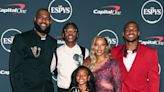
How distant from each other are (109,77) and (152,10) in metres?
1.76

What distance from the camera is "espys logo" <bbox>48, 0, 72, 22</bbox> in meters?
4.73

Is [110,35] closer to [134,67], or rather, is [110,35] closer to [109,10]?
[109,10]

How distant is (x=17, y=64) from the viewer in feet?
11.6

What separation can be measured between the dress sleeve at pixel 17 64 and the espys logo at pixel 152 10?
195cm

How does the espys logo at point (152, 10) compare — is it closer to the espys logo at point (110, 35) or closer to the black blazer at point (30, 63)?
the espys logo at point (110, 35)

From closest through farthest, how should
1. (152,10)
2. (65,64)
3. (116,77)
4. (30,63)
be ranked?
(116,77) → (30,63) → (65,64) → (152,10)

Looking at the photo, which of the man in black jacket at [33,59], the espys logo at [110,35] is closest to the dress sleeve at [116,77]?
the man in black jacket at [33,59]

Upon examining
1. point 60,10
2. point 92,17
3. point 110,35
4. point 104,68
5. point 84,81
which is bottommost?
point 84,81

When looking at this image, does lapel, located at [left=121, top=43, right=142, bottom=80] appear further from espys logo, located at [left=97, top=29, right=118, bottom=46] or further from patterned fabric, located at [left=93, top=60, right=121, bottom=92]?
espys logo, located at [left=97, top=29, right=118, bottom=46]

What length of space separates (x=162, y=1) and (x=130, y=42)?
4.59 feet

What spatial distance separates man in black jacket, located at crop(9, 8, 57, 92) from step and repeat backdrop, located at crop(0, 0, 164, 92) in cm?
101

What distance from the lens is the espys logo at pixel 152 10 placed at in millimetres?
4695

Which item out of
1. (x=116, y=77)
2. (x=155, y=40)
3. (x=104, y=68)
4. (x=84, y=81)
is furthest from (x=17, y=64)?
(x=155, y=40)

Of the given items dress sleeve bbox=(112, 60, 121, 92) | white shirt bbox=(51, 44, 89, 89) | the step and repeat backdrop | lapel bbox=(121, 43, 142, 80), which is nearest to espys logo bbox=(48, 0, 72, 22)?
the step and repeat backdrop
